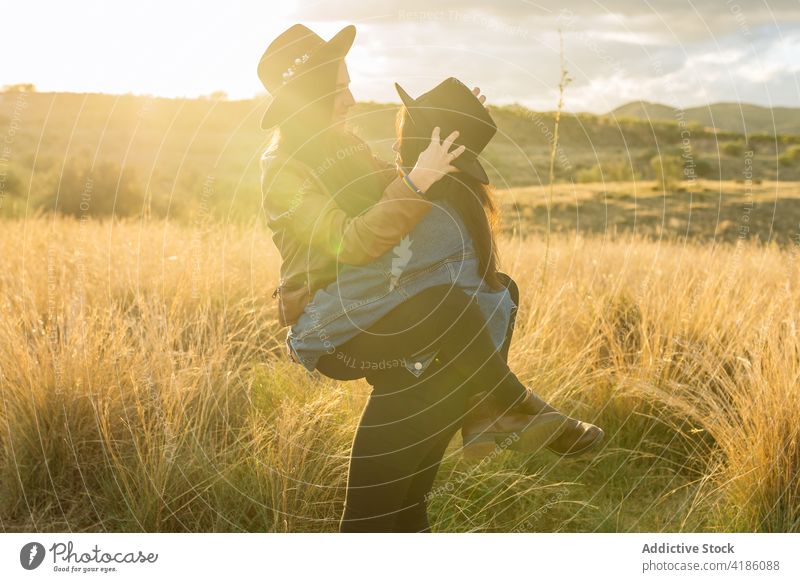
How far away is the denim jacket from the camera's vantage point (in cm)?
254

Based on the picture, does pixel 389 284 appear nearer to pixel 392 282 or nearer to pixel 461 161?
pixel 392 282

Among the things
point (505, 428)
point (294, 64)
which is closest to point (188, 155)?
point (294, 64)

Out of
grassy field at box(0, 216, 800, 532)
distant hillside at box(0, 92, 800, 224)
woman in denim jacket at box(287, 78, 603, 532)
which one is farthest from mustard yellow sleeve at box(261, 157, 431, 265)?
distant hillside at box(0, 92, 800, 224)

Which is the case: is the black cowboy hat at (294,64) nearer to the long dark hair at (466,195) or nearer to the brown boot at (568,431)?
the long dark hair at (466,195)

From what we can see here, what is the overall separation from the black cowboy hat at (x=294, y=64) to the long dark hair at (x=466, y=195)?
0.32 metres

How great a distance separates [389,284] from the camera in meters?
2.55

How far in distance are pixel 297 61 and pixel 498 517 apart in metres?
2.00

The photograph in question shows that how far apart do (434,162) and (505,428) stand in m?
0.95

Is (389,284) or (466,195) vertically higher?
(466,195)

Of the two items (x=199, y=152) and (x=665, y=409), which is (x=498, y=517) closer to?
(x=665, y=409)

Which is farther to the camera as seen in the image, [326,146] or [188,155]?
[188,155]

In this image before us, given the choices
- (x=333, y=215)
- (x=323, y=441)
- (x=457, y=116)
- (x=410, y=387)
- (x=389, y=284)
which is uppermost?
(x=457, y=116)

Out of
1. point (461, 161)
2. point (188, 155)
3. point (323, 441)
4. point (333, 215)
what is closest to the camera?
point (333, 215)

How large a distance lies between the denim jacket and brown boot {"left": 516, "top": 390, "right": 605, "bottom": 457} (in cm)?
26
